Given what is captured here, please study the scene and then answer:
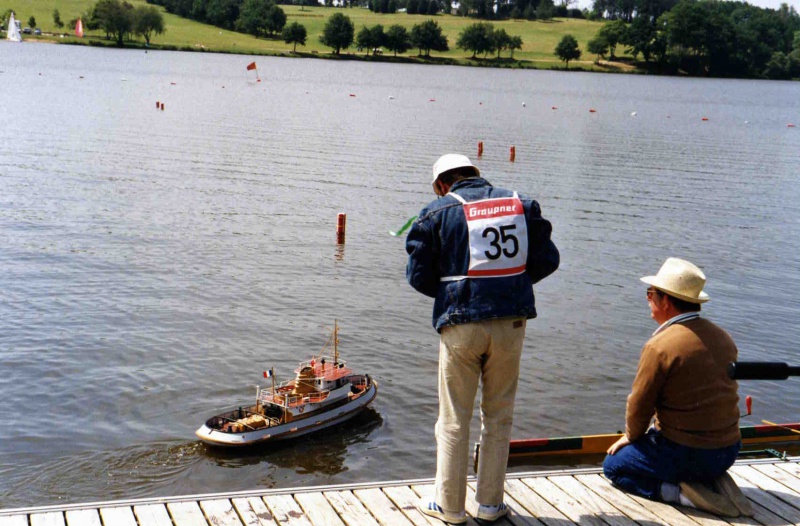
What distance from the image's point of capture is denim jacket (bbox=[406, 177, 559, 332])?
7.07m

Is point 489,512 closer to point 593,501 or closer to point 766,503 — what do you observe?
point 593,501

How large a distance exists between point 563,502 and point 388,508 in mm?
1623

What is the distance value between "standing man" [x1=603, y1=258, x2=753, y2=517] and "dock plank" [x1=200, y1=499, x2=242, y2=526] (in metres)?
3.63

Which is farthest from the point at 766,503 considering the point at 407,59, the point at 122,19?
the point at 407,59

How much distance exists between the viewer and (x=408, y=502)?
7.98m

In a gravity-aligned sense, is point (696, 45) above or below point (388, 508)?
above

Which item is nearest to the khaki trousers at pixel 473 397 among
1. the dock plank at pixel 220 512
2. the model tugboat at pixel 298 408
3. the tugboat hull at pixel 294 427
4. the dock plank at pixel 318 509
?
the dock plank at pixel 318 509

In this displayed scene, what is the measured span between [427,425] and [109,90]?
71.5 m

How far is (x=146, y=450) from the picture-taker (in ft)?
46.1

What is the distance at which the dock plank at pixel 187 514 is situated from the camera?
7.38m

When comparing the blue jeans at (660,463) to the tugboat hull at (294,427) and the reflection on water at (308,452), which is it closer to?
the reflection on water at (308,452)

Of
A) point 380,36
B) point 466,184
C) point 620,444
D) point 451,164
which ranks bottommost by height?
point 620,444

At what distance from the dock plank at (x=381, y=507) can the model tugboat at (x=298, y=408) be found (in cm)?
636

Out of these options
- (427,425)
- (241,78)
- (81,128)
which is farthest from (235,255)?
(241,78)
